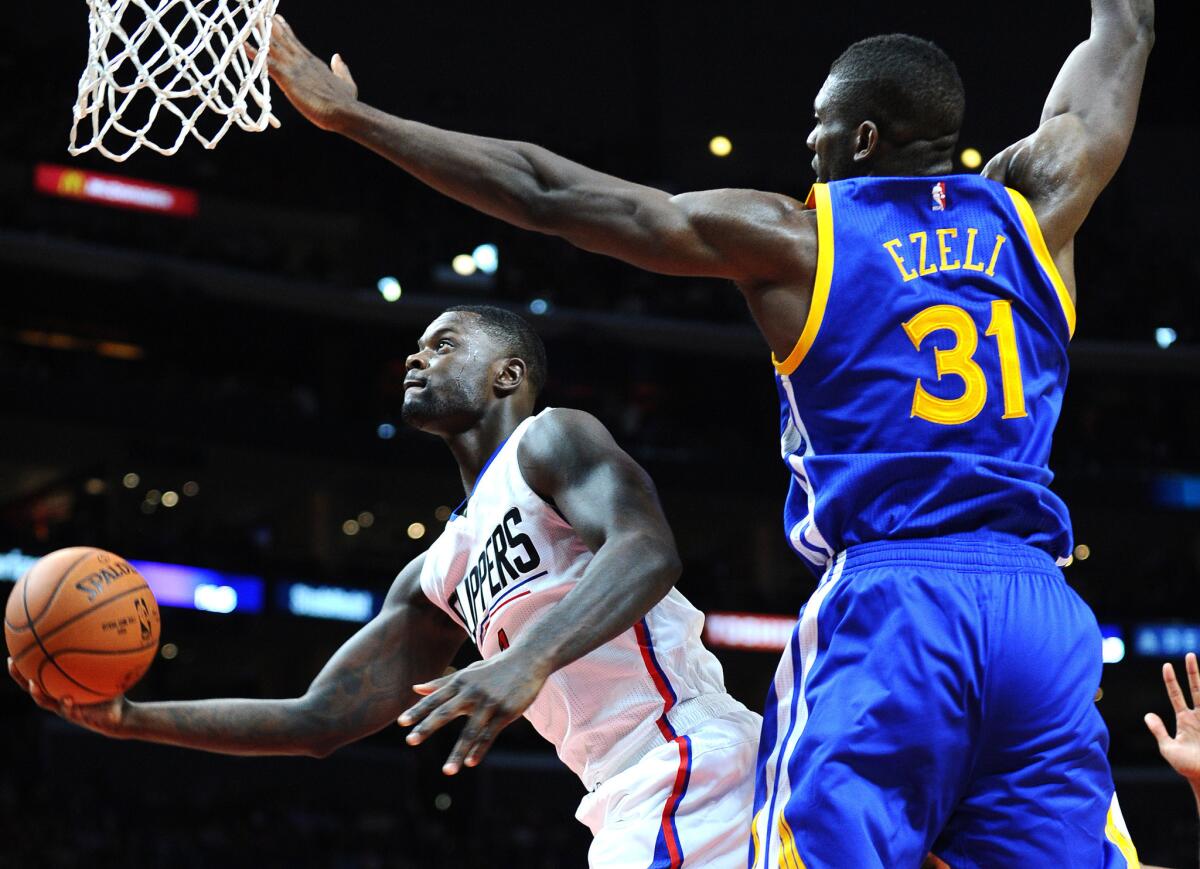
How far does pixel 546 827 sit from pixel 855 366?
681 inches

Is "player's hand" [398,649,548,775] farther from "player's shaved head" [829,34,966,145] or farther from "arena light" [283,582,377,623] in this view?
"arena light" [283,582,377,623]

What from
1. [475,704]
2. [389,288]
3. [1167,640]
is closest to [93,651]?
[475,704]

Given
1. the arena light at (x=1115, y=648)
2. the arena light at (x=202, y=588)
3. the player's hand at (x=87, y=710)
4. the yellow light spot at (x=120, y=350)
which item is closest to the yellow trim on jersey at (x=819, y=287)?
the player's hand at (x=87, y=710)

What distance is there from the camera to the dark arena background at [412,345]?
20.0 metres

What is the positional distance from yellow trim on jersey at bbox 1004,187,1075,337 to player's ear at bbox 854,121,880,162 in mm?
270

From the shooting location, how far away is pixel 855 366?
274 cm

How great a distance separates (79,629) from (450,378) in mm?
1178

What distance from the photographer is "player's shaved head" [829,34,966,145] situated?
291 centimetres

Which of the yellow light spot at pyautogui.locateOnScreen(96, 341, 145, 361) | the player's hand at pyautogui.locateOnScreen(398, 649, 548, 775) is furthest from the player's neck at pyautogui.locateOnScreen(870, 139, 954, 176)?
the yellow light spot at pyautogui.locateOnScreen(96, 341, 145, 361)

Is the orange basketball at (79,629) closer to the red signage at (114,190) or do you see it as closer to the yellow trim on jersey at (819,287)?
the yellow trim on jersey at (819,287)

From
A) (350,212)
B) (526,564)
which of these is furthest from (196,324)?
(526,564)

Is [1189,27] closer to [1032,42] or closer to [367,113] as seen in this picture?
[1032,42]

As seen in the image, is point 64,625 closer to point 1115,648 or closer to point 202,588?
point 202,588

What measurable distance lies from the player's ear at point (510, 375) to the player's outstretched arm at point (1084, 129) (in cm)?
162
